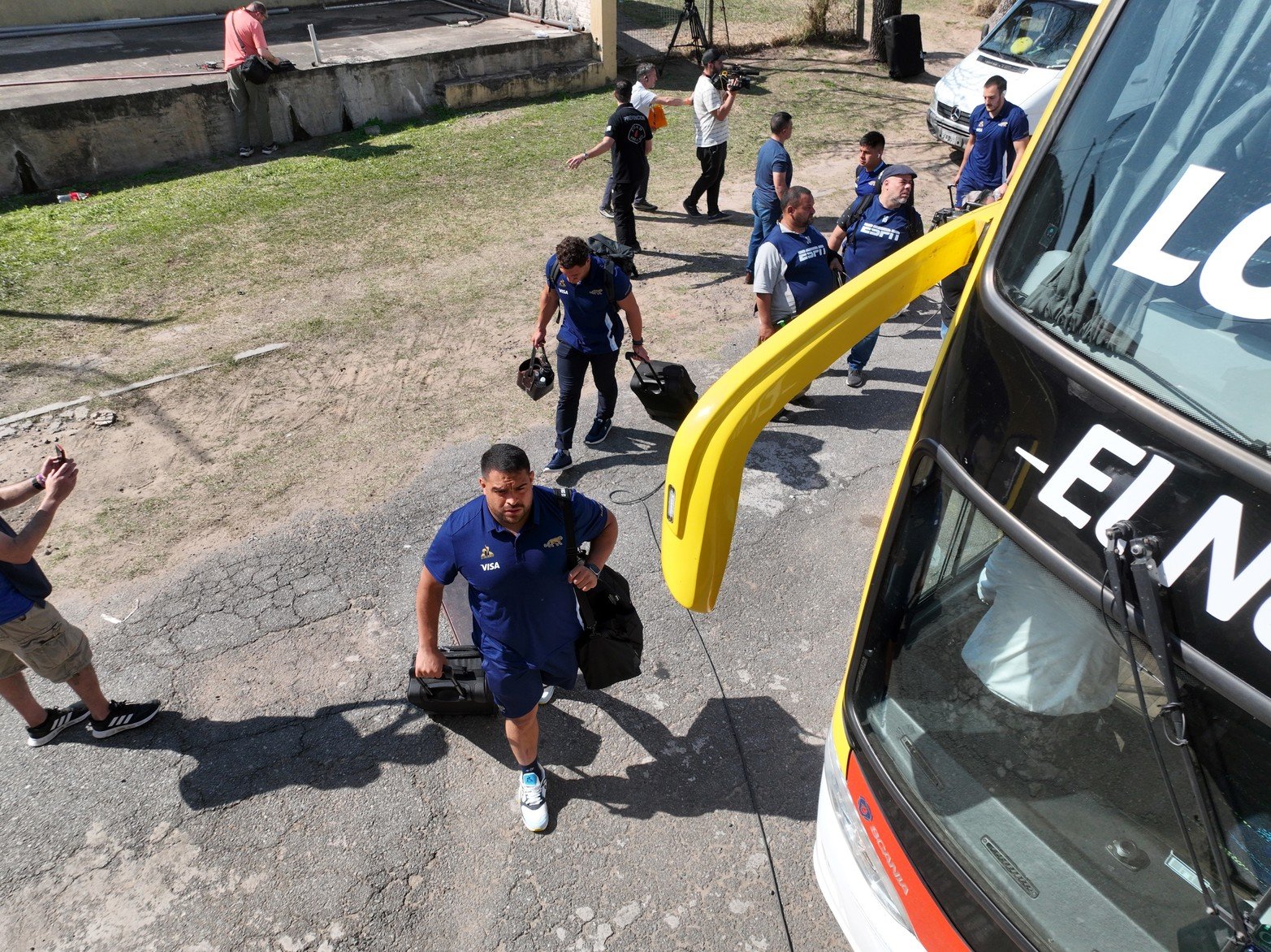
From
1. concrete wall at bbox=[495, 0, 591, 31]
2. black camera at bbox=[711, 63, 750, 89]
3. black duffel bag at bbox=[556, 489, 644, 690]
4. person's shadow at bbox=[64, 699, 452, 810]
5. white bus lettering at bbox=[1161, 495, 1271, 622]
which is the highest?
white bus lettering at bbox=[1161, 495, 1271, 622]

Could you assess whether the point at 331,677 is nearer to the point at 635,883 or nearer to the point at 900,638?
the point at 635,883

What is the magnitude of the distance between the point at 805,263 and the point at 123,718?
501 cm

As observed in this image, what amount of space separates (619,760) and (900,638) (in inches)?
77.9

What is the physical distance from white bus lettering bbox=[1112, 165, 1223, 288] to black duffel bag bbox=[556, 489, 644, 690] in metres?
2.32

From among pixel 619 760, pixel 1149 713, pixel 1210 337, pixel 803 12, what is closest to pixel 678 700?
pixel 619 760

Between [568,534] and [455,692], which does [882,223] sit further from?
[455,692]

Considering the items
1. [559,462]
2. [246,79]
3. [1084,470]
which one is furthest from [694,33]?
[1084,470]

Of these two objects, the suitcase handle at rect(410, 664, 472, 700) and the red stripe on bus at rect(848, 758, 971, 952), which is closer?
the red stripe on bus at rect(848, 758, 971, 952)

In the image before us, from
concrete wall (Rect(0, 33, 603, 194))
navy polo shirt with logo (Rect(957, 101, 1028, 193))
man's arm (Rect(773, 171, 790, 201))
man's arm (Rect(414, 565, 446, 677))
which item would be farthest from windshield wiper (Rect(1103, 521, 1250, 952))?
concrete wall (Rect(0, 33, 603, 194))

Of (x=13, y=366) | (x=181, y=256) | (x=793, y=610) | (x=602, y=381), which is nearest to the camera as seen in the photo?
(x=793, y=610)

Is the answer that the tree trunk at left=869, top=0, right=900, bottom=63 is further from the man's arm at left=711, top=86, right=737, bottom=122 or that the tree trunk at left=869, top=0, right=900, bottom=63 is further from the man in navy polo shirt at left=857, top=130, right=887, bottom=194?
the man in navy polo shirt at left=857, top=130, right=887, bottom=194

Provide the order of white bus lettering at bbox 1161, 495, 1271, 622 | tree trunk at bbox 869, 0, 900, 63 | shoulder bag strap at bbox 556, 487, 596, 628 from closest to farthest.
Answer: white bus lettering at bbox 1161, 495, 1271, 622, shoulder bag strap at bbox 556, 487, 596, 628, tree trunk at bbox 869, 0, 900, 63

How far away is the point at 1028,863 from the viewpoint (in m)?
2.40

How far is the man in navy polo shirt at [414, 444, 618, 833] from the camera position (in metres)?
3.41
